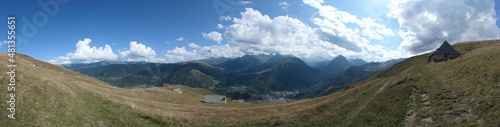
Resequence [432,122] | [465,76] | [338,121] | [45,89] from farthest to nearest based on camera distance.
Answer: [465,76] → [338,121] → [45,89] → [432,122]

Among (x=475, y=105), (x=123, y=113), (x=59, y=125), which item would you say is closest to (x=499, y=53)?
(x=475, y=105)

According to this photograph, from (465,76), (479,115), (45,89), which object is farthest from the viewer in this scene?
(465,76)

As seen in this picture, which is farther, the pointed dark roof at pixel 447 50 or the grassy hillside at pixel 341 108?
the pointed dark roof at pixel 447 50

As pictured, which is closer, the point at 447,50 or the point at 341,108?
the point at 341,108

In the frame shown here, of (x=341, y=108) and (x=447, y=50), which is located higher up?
(x=447, y=50)

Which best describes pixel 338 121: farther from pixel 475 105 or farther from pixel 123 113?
pixel 123 113

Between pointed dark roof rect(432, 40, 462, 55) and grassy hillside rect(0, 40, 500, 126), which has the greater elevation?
pointed dark roof rect(432, 40, 462, 55)

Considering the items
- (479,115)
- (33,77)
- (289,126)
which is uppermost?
(33,77)

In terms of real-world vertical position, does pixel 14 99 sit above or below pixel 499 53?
below

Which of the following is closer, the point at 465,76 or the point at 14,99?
the point at 14,99

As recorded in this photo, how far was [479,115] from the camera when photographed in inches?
1125

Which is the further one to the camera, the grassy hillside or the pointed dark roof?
the pointed dark roof

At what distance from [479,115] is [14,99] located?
5032 centimetres

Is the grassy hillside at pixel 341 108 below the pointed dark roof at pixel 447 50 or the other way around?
below
